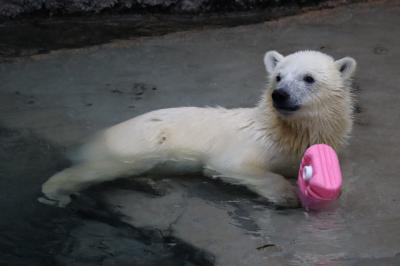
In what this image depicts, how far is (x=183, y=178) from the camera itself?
423 centimetres

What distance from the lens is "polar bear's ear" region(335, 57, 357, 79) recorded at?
13.7 feet

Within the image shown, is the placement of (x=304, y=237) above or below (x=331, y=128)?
below

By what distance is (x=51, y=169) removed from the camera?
4246 mm

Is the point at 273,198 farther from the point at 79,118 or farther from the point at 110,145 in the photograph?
the point at 79,118

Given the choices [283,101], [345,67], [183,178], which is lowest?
[183,178]

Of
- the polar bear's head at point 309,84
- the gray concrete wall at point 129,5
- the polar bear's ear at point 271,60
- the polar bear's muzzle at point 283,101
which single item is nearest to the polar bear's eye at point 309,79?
the polar bear's head at point 309,84

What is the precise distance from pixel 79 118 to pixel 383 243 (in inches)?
86.9

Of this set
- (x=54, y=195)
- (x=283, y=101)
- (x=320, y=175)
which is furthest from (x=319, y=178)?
(x=54, y=195)

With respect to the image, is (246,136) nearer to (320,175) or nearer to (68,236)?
(320,175)

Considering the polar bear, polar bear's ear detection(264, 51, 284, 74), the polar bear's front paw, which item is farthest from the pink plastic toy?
the polar bear's front paw

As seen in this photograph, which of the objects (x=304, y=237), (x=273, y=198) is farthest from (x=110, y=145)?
(x=304, y=237)

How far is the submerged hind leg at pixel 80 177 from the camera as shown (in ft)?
13.0

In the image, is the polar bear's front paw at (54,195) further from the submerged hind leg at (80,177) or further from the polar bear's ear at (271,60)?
the polar bear's ear at (271,60)

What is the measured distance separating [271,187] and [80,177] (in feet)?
3.18
